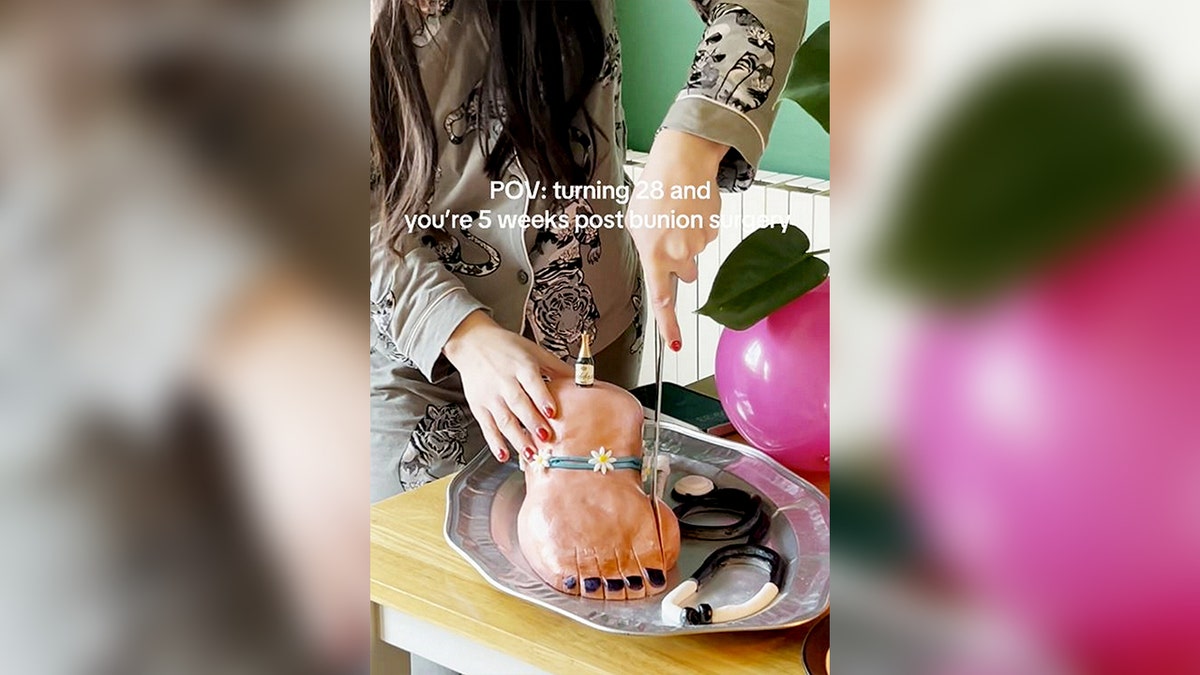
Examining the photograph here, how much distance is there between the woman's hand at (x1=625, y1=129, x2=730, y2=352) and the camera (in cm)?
47

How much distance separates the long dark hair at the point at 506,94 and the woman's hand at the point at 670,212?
0.11 feet

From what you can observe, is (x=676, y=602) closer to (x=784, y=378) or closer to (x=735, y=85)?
(x=784, y=378)

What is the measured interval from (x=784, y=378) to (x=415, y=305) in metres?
0.17

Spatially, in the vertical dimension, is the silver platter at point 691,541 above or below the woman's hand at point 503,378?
below

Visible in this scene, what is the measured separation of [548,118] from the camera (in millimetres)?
496

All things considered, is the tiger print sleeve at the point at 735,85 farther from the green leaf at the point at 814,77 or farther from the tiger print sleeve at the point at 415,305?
the tiger print sleeve at the point at 415,305

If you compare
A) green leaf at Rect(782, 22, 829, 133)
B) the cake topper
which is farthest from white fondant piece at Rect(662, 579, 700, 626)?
green leaf at Rect(782, 22, 829, 133)
